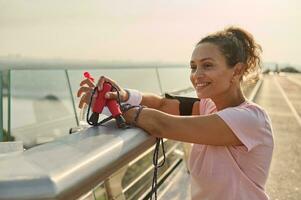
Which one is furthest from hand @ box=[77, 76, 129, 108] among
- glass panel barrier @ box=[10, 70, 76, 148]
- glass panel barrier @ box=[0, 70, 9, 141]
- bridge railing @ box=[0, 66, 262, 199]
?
glass panel barrier @ box=[10, 70, 76, 148]

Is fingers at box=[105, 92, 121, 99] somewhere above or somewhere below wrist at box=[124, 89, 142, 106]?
above

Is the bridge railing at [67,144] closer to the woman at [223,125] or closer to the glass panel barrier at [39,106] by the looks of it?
the glass panel barrier at [39,106]

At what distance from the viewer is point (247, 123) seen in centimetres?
205

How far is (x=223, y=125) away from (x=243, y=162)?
27 cm

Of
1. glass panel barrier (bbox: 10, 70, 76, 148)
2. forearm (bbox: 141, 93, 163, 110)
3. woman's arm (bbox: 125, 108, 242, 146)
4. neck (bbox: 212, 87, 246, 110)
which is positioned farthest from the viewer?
glass panel barrier (bbox: 10, 70, 76, 148)

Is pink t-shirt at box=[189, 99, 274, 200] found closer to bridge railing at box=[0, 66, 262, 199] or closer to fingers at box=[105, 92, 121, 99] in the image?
bridge railing at box=[0, 66, 262, 199]

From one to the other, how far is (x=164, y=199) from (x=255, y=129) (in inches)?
111

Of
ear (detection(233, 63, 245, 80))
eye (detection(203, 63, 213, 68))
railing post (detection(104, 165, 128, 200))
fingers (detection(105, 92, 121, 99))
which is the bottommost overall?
railing post (detection(104, 165, 128, 200))

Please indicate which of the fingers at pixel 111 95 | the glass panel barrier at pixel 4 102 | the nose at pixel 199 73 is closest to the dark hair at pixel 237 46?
the nose at pixel 199 73

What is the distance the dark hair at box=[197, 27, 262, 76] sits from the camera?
225cm

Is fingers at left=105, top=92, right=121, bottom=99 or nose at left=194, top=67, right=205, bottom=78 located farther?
nose at left=194, top=67, right=205, bottom=78

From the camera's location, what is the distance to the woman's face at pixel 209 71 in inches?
87.0

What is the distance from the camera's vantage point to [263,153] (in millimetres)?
2186

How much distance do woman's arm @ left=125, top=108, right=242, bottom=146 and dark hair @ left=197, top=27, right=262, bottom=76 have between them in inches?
16.0
